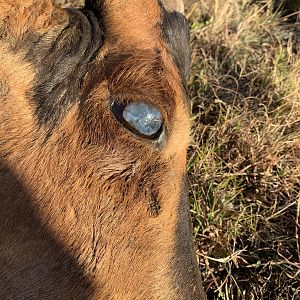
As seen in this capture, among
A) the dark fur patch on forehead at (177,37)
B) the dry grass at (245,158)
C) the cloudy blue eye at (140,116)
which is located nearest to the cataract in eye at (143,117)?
the cloudy blue eye at (140,116)

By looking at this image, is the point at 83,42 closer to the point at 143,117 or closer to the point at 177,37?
the point at 143,117

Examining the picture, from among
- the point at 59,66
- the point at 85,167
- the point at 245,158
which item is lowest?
the point at 245,158

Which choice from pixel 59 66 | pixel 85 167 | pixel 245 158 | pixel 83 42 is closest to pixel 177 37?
pixel 83 42

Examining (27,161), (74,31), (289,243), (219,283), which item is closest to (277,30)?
(289,243)

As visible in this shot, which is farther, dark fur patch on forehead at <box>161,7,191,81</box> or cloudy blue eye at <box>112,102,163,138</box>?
dark fur patch on forehead at <box>161,7,191,81</box>

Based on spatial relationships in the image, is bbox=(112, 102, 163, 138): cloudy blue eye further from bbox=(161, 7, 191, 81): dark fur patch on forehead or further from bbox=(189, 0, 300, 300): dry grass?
bbox=(189, 0, 300, 300): dry grass

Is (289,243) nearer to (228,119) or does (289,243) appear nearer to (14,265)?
(228,119)

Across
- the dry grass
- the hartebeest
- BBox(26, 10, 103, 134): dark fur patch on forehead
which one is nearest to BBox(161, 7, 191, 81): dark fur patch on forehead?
the hartebeest
